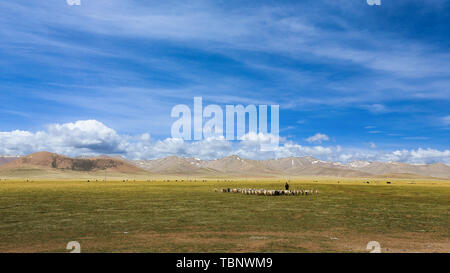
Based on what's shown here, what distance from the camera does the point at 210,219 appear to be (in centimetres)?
2655

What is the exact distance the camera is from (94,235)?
1928 cm

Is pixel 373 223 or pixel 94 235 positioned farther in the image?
pixel 373 223

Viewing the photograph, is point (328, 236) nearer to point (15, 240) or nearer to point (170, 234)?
point (170, 234)
